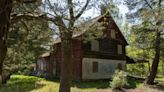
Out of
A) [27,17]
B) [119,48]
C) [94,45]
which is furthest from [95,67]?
[27,17]

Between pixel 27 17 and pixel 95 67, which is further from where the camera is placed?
pixel 95 67

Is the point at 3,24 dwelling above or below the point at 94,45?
below

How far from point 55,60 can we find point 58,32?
27.3 meters

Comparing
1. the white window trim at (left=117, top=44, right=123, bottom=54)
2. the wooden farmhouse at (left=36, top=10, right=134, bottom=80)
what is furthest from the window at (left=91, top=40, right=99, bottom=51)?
the white window trim at (left=117, top=44, right=123, bottom=54)

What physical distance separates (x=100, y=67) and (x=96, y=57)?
1.51 meters

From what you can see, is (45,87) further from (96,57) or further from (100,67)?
(100,67)

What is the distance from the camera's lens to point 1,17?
8344 mm

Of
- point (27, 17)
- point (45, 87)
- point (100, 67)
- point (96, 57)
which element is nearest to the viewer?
point (27, 17)

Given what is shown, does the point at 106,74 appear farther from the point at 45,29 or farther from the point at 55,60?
the point at 45,29

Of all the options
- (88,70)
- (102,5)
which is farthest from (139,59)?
(102,5)

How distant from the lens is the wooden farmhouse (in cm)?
3212

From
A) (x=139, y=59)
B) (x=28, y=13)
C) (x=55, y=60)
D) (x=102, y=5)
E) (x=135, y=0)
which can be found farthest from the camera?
(x=139, y=59)

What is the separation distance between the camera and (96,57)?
33.5m

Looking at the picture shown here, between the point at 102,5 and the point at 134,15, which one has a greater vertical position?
the point at 134,15
